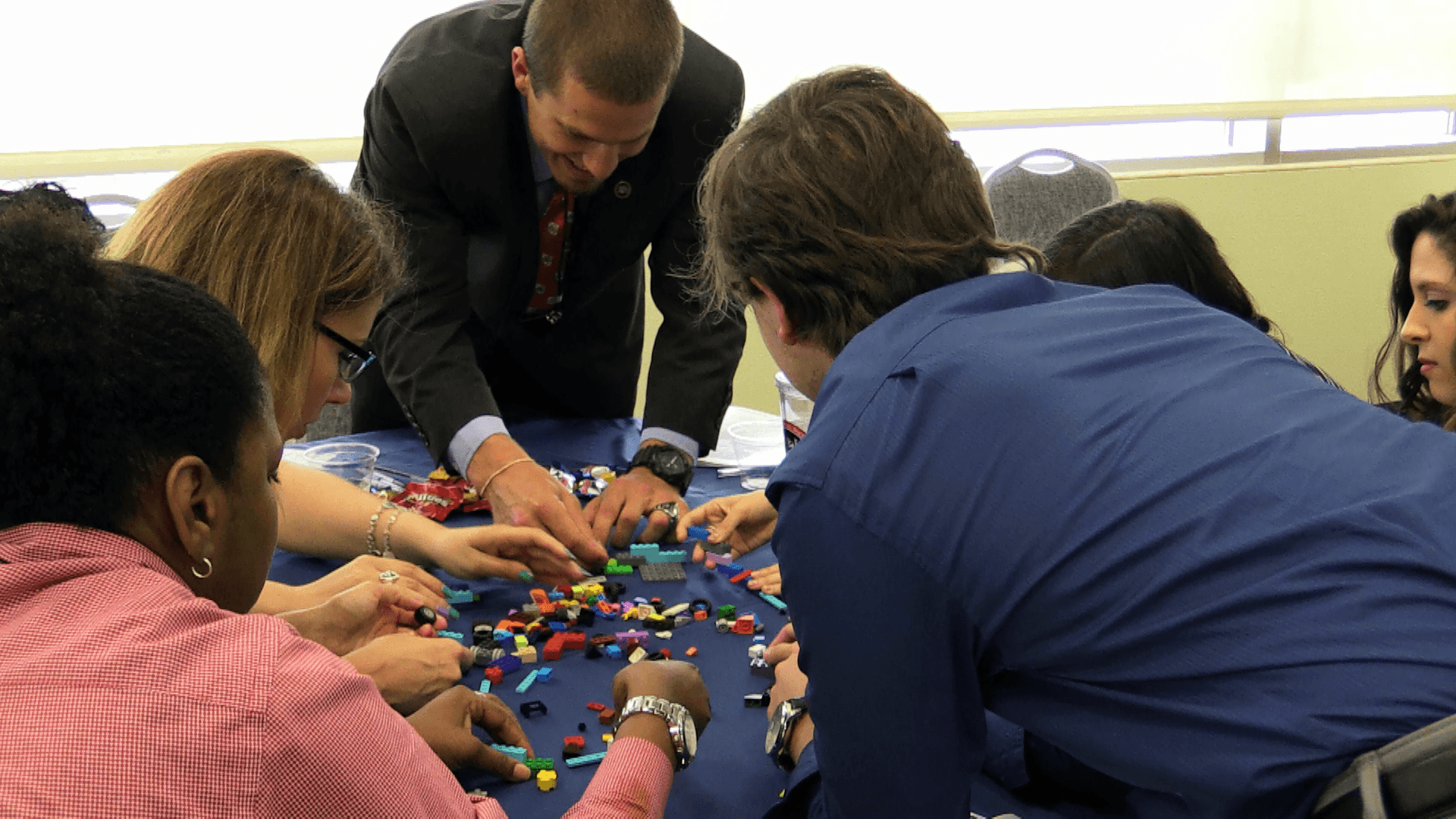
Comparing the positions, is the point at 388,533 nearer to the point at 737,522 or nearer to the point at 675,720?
the point at 737,522

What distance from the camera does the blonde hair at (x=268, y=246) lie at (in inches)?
60.1

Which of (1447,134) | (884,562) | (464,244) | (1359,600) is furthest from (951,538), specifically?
(1447,134)

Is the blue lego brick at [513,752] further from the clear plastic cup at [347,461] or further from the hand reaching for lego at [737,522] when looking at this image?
the clear plastic cup at [347,461]

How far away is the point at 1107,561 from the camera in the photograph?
1.10 meters

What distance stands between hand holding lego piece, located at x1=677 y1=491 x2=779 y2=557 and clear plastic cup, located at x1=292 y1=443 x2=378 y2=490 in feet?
2.06

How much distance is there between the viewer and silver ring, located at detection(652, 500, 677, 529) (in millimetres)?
2047

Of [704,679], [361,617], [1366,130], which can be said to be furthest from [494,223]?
[1366,130]

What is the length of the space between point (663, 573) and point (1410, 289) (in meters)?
2.25

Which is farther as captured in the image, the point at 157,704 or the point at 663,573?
the point at 663,573

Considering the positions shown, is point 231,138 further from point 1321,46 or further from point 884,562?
point 1321,46

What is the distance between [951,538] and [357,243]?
0.99 meters

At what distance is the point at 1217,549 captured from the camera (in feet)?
3.58

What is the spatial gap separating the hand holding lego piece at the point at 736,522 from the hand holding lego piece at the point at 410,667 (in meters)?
0.52

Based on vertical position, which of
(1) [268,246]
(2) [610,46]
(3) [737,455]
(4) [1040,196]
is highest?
(2) [610,46]
